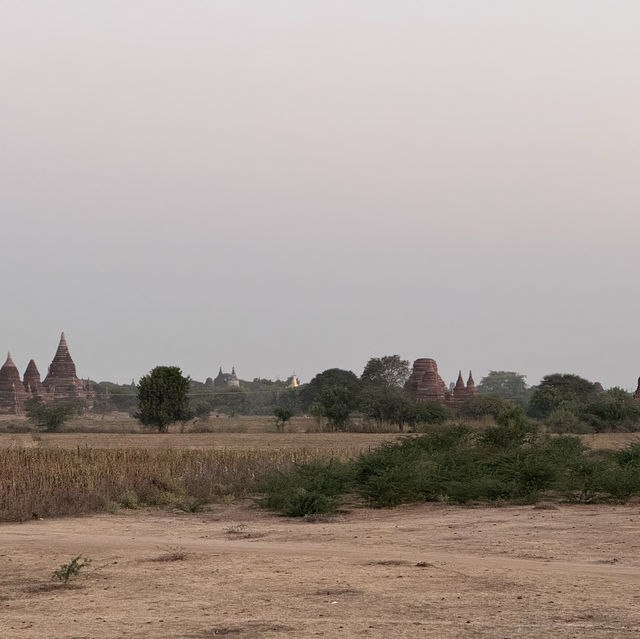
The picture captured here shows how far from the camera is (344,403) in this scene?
61219 mm

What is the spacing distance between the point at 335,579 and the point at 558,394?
205 feet

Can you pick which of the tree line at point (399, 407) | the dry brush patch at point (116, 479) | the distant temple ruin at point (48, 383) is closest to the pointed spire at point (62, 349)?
the distant temple ruin at point (48, 383)

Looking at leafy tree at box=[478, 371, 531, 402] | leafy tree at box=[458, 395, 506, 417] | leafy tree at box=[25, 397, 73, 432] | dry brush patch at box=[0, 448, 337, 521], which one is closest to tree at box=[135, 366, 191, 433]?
leafy tree at box=[25, 397, 73, 432]

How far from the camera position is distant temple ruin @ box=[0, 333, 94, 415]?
8975 centimetres

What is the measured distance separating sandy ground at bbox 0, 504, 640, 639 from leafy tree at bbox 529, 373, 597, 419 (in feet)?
160

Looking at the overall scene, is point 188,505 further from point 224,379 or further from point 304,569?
point 224,379

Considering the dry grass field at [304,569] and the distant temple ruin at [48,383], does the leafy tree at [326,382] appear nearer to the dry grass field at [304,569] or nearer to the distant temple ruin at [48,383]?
the distant temple ruin at [48,383]

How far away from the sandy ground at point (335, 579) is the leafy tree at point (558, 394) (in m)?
48.8

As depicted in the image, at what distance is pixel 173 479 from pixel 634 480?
9359mm

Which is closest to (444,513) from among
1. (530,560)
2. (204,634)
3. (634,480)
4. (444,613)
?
(634,480)

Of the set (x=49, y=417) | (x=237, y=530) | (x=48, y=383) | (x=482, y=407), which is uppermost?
(x=48, y=383)

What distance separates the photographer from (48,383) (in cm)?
9906

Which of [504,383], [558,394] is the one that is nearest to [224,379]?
[504,383]

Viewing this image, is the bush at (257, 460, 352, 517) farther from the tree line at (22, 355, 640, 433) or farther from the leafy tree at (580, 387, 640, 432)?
the leafy tree at (580, 387, 640, 432)
